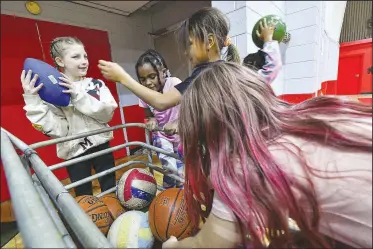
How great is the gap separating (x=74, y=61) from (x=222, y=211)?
0.77m

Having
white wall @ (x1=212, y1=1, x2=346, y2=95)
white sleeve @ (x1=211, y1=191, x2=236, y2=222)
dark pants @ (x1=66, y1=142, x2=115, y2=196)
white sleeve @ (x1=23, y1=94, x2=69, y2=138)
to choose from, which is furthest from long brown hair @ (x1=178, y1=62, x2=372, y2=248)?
dark pants @ (x1=66, y1=142, x2=115, y2=196)

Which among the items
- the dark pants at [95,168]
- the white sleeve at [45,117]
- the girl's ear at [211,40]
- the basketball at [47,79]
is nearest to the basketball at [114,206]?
the dark pants at [95,168]

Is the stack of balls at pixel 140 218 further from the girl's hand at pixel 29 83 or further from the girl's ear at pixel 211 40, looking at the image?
the girl's ear at pixel 211 40

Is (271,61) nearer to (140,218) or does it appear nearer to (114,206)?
(140,218)

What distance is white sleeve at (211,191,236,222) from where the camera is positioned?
375 millimetres

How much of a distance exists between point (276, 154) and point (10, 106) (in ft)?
4.96

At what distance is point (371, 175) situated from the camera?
0.31m

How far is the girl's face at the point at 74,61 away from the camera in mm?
762

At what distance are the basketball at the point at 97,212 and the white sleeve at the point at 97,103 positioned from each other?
360 millimetres

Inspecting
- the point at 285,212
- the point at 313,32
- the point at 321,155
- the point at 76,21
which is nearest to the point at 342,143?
the point at 321,155

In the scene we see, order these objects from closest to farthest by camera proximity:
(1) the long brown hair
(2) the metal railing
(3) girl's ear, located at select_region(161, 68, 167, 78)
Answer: (2) the metal railing < (1) the long brown hair < (3) girl's ear, located at select_region(161, 68, 167, 78)

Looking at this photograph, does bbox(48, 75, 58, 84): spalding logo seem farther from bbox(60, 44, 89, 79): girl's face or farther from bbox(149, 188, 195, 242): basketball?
bbox(149, 188, 195, 242): basketball

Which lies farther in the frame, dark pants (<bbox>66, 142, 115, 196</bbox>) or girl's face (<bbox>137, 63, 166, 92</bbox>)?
dark pants (<bbox>66, 142, 115, 196</bbox>)

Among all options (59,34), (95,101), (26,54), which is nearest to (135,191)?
(95,101)
